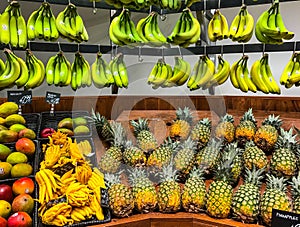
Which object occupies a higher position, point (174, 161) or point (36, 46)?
point (36, 46)

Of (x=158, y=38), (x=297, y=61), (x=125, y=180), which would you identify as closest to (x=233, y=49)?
(x=297, y=61)

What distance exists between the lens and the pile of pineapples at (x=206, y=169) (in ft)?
5.61

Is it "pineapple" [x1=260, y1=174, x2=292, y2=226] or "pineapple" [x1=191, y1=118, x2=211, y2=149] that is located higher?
"pineapple" [x1=191, y1=118, x2=211, y2=149]

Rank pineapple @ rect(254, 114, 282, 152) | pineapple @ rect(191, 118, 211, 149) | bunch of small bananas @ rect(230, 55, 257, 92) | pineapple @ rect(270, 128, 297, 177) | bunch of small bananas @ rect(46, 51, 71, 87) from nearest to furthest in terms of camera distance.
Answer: pineapple @ rect(270, 128, 297, 177)
pineapple @ rect(254, 114, 282, 152)
pineapple @ rect(191, 118, 211, 149)
bunch of small bananas @ rect(46, 51, 71, 87)
bunch of small bananas @ rect(230, 55, 257, 92)

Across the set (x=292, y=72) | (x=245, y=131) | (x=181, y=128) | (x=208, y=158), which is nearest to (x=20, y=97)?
(x=181, y=128)

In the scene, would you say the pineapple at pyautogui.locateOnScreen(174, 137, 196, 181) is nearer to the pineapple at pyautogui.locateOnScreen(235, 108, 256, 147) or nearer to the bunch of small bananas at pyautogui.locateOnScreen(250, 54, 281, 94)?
the pineapple at pyautogui.locateOnScreen(235, 108, 256, 147)

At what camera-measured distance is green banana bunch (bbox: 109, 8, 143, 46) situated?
7.23ft

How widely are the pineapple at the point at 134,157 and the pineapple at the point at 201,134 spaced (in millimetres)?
378

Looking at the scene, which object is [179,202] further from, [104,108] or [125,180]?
[104,108]

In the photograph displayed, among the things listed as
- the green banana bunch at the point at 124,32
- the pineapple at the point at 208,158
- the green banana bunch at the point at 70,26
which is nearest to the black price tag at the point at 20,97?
the green banana bunch at the point at 70,26

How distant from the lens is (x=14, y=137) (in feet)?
7.02

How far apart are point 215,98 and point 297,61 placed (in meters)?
0.89

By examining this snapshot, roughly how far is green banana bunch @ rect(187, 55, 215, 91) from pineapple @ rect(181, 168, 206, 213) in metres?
0.94

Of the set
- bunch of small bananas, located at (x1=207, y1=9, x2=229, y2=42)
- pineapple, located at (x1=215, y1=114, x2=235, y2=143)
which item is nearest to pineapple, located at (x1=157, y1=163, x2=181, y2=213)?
pineapple, located at (x1=215, y1=114, x2=235, y2=143)
